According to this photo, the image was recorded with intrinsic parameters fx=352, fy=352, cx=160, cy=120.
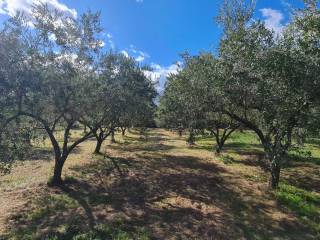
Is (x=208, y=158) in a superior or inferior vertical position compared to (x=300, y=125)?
inferior

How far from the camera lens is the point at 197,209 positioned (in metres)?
16.9

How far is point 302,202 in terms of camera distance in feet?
58.0

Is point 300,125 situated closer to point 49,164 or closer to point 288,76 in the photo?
point 288,76

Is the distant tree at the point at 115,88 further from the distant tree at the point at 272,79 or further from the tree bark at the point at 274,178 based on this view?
the tree bark at the point at 274,178

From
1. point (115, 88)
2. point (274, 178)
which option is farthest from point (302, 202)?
point (115, 88)

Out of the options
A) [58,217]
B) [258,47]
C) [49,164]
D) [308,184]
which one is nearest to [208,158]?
[308,184]

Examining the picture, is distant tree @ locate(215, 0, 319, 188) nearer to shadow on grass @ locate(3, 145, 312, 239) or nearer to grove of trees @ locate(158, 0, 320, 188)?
grove of trees @ locate(158, 0, 320, 188)

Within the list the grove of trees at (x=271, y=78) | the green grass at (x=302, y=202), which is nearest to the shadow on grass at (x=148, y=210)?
the green grass at (x=302, y=202)

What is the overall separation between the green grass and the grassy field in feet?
0.13

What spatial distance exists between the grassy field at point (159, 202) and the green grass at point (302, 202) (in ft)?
0.13

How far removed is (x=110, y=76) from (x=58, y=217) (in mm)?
8499

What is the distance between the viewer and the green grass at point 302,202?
15.5 m

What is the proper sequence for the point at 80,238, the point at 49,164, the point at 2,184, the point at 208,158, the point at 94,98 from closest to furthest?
1. the point at 80,238
2. the point at 94,98
3. the point at 2,184
4. the point at 49,164
5. the point at 208,158

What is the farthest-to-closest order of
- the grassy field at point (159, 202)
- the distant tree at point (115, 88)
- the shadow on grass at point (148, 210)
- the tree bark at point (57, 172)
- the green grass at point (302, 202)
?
the tree bark at point (57, 172) → the distant tree at point (115, 88) → the green grass at point (302, 202) → the grassy field at point (159, 202) → the shadow on grass at point (148, 210)
